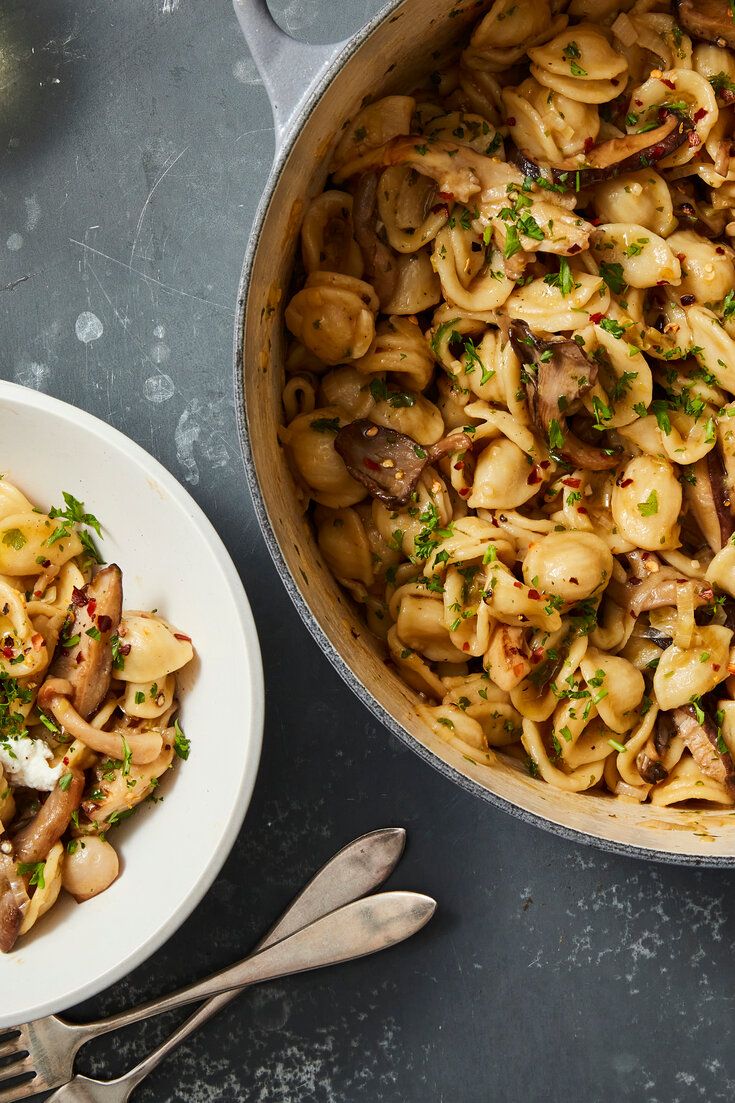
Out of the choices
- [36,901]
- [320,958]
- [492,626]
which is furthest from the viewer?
[320,958]

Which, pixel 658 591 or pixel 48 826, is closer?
pixel 48 826

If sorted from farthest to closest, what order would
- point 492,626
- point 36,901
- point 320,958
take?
point 320,958 < point 492,626 < point 36,901

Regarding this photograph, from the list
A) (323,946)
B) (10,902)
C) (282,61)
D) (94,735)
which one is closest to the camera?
(282,61)

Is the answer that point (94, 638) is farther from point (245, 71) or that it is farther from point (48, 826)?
point (245, 71)

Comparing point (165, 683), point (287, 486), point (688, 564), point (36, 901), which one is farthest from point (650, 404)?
point (36, 901)

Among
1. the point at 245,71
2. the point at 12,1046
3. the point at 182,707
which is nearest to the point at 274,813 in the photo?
the point at 182,707

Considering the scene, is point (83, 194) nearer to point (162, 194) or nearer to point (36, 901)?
point (162, 194)

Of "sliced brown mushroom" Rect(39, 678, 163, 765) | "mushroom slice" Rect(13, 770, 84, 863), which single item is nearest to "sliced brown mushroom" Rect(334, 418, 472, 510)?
"sliced brown mushroom" Rect(39, 678, 163, 765)
